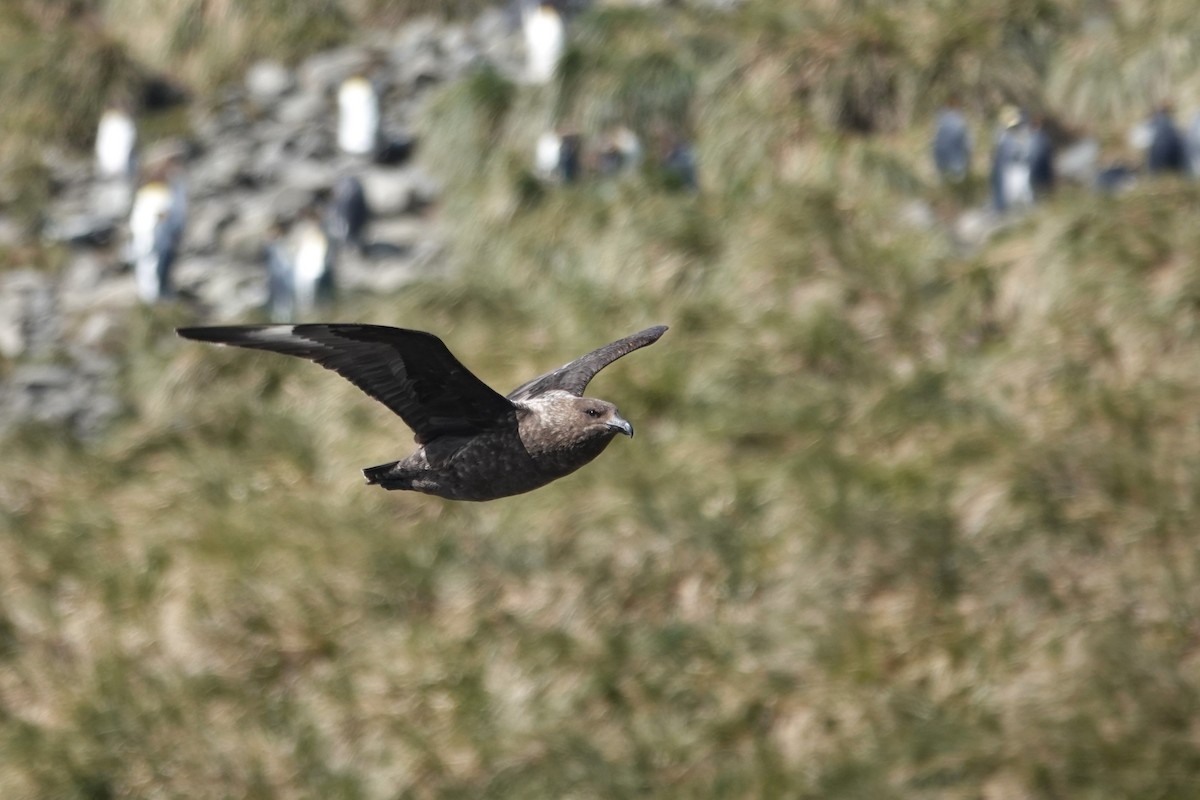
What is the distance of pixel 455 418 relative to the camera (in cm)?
517

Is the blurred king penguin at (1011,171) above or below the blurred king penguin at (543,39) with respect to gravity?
below

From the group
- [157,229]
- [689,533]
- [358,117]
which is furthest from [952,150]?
[157,229]

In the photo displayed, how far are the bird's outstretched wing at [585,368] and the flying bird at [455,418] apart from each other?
346mm

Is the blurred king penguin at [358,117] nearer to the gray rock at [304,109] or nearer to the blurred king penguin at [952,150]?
the gray rock at [304,109]

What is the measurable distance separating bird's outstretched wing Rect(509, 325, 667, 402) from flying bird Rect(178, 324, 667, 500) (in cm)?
35

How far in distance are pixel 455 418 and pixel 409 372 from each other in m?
0.19

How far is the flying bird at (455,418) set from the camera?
4.95 metres

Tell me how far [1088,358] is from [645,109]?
244 inches

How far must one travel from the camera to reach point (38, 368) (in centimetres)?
1450

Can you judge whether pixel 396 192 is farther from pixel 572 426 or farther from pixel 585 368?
pixel 572 426

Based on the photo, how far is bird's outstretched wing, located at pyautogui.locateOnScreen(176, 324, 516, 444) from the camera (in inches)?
191

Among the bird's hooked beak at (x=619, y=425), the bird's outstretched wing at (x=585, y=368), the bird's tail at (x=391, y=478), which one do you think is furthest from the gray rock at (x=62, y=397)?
the bird's hooked beak at (x=619, y=425)

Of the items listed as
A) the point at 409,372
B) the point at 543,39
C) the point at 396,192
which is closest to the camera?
the point at 409,372

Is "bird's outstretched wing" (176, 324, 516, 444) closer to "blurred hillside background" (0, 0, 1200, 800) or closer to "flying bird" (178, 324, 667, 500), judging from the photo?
"flying bird" (178, 324, 667, 500)
